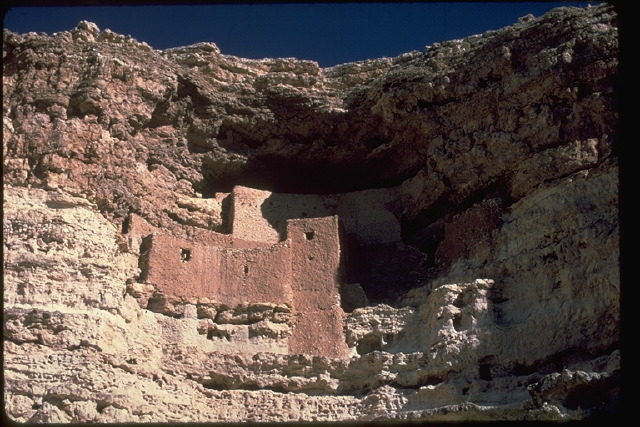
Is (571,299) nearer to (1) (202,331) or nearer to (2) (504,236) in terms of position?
(2) (504,236)

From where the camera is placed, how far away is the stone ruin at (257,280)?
21.6 meters

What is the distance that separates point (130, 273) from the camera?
21.3 meters

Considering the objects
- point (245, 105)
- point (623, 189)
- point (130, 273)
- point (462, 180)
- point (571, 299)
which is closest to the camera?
point (623, 189)

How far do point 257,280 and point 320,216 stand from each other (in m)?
3.69

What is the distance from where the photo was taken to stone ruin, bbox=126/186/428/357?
21.6 metres

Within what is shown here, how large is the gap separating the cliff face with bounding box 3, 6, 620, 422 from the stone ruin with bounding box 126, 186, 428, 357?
0.20 feet

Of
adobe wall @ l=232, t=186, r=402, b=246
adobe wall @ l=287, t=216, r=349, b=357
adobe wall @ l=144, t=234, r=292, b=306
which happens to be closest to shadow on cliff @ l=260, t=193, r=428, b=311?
adobe wall @ l=232, t=186, r=402, b=246

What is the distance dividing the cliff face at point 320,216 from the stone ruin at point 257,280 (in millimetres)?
60

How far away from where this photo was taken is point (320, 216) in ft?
83.8

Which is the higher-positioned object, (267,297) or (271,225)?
(271,225)

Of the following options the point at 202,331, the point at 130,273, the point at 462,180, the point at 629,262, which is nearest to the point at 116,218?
the point at 130,273

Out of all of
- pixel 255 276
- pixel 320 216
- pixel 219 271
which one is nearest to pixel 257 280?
pixel 255 276

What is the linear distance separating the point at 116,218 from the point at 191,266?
73.9 inches

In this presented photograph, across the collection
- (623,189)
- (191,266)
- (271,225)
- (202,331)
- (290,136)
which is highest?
(290,136)
